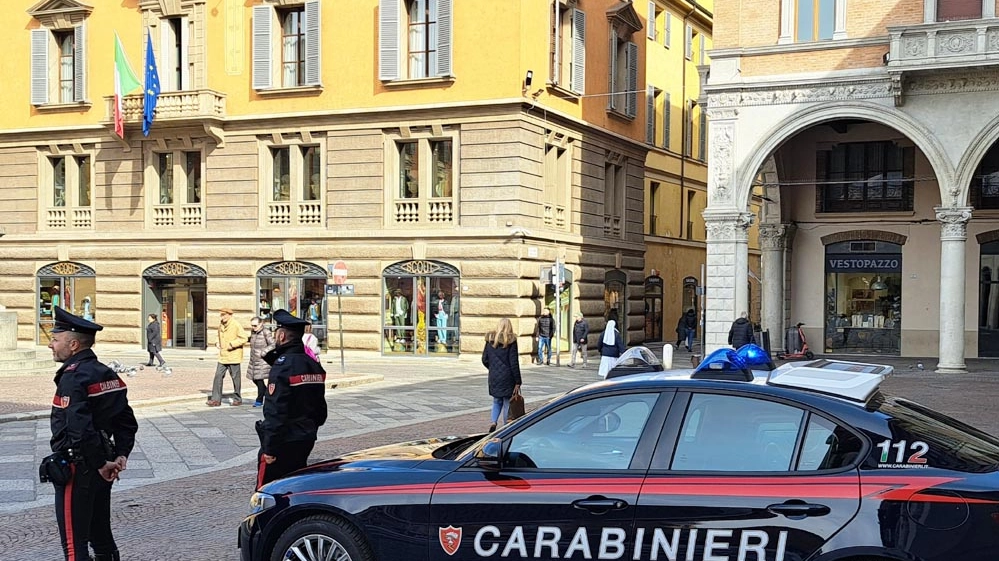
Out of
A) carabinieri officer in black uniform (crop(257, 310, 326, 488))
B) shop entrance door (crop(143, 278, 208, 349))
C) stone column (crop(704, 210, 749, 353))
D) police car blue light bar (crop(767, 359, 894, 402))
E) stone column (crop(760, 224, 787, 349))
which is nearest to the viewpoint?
police car blue light bar (crop(767, 359, 894, 402))

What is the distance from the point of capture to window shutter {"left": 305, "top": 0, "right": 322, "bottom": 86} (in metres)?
30.7

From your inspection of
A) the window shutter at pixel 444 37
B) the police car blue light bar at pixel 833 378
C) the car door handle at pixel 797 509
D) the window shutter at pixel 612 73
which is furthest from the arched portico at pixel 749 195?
the car door handle at pixel 797 509

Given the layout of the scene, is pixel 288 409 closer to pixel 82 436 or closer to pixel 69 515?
pixel 82 436

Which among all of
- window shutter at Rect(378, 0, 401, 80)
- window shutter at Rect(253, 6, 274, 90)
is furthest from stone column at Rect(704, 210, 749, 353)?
window shutter at Rect(253, 6, 274, 90)

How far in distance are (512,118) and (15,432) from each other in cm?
1757

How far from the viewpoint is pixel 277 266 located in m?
31.0

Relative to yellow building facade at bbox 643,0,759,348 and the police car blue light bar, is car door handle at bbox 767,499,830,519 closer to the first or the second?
the police car blue light bar

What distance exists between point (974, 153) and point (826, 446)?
2204 centimetres

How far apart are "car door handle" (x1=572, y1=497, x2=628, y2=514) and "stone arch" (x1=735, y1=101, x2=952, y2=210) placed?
71.0 ft

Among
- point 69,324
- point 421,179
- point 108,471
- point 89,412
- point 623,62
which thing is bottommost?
point 108,471

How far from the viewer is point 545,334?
2906 cm

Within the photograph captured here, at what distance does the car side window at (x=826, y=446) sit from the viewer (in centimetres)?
473

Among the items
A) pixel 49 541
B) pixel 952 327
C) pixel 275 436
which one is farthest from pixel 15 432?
pixel 952 327

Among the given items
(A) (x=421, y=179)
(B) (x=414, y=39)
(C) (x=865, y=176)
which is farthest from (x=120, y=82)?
(C) (x=865, y=176)
